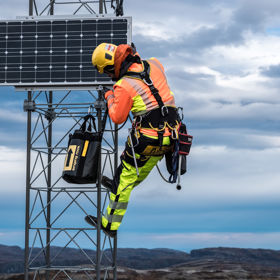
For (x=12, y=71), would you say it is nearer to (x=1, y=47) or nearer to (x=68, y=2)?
(x=1, y=47)

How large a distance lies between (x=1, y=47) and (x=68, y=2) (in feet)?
6.16

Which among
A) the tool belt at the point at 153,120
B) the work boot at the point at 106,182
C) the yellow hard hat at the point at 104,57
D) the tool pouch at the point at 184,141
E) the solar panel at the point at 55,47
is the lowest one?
the work boot at the point at 106,182

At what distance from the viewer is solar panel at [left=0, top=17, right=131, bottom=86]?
998cm

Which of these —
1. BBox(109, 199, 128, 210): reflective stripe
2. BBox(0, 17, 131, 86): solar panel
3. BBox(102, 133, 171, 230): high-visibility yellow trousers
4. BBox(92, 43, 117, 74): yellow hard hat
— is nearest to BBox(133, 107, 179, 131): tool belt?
BBox(102, 133, 171, 230): high-visibility yellow trousers

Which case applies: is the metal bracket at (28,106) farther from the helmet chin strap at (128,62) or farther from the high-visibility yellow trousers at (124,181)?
the high-visibility yellow trousers at (124,181)

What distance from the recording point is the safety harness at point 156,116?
7.96 m

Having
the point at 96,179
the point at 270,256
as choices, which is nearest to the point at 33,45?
the point at 96,179

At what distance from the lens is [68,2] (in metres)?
11.4

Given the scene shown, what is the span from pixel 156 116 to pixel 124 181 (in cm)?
116

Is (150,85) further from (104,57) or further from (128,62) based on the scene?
(104,57)

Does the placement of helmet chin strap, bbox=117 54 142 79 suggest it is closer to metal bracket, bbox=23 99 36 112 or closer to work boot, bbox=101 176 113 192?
work boot, bbox=101 176 113 192

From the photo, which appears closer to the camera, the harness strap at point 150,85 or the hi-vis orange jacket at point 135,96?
the hi-vis orange jacket at point 135,96

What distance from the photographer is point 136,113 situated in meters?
8.02

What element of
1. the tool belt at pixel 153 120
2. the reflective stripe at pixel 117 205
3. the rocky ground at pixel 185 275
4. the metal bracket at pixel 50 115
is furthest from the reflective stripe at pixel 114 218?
the rocky ground at pixel 185 275
